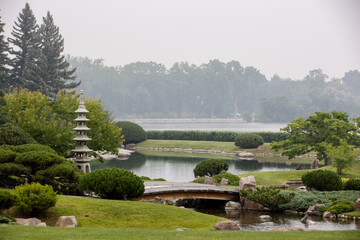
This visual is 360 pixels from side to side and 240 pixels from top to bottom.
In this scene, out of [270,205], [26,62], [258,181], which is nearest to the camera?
[270,205]

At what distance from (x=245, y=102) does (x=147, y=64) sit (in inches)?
1443

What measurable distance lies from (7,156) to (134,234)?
9.56m

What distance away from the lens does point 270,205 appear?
21.8 metres

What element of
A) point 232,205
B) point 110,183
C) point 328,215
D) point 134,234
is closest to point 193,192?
point 232,205

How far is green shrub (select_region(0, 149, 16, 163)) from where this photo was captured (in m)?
19.5

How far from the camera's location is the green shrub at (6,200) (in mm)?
14859

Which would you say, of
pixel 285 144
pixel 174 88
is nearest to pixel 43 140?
pixel 285 144

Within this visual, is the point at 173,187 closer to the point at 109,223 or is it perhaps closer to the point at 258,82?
the point at 109,223

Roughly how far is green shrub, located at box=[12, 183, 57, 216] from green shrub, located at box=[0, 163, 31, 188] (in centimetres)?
325

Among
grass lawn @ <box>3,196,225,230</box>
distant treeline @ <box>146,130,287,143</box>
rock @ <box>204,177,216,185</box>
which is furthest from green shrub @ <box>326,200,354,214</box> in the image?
distant treeline @ <box>146,130,287,143</box>

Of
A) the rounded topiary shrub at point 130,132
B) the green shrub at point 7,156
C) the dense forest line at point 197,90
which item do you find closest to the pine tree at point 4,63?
the rounded topiary shrub at point 130,132

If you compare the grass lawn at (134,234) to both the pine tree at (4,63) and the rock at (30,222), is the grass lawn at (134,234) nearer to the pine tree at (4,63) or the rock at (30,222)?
the rock at (30,222)

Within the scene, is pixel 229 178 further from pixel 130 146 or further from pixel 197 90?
pixel 197 90

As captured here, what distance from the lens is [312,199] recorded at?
21.8 meters
